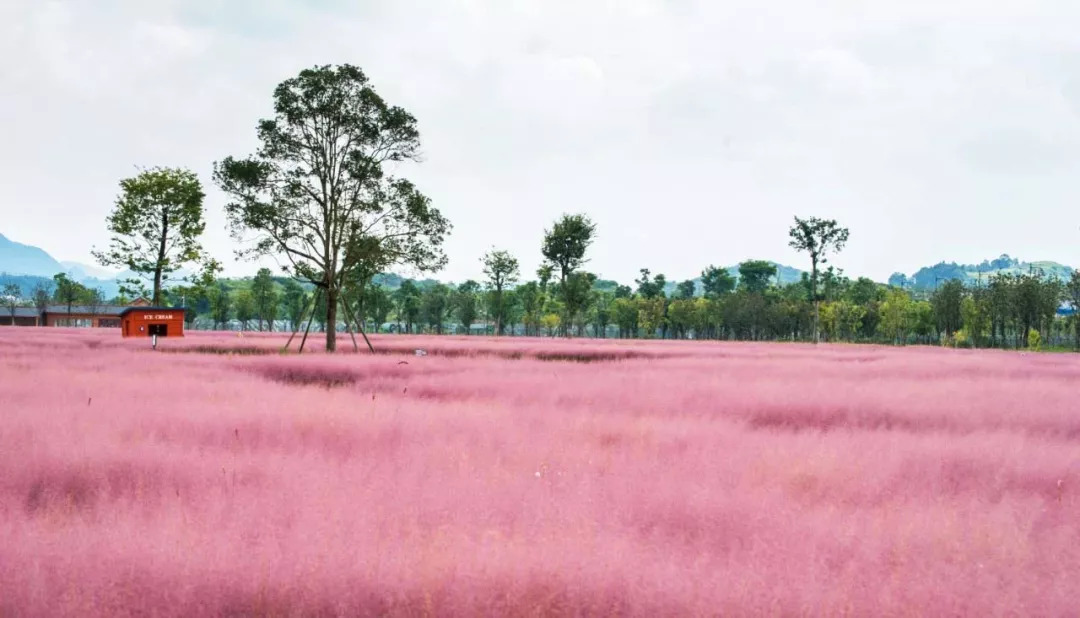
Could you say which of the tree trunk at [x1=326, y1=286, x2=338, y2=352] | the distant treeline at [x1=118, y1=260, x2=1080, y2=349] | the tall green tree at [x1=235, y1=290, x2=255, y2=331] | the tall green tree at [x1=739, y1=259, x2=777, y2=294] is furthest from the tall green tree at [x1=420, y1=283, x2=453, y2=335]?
the tree trunk at [x1=326, y1=286, x2=338, y2=352]

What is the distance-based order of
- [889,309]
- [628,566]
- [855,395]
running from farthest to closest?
[889,309] < [855,395] < [628,566]

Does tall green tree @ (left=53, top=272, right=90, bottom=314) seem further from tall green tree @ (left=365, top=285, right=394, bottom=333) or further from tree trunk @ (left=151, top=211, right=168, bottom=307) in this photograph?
tree trunk @ (left=151, top=211, right=168, bottom=307)

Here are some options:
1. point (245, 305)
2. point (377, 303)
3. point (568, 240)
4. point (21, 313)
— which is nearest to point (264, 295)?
point (245, 305)

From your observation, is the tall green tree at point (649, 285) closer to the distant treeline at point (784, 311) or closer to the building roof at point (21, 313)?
the distant treeline at point (784, 311)

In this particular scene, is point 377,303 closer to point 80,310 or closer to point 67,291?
point 80,310

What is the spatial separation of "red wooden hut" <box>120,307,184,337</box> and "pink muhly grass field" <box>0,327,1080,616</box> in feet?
124

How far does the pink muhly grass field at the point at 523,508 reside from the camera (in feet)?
14.1

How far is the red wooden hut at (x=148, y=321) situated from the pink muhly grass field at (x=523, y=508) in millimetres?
37761

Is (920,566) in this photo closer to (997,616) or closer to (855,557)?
(855,557)

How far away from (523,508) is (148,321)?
49.3 meters

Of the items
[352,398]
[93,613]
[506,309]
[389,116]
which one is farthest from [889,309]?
[93,613]

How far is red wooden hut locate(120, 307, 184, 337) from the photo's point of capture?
154 ft

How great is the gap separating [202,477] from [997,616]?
690cm

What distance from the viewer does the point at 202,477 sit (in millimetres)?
7098
